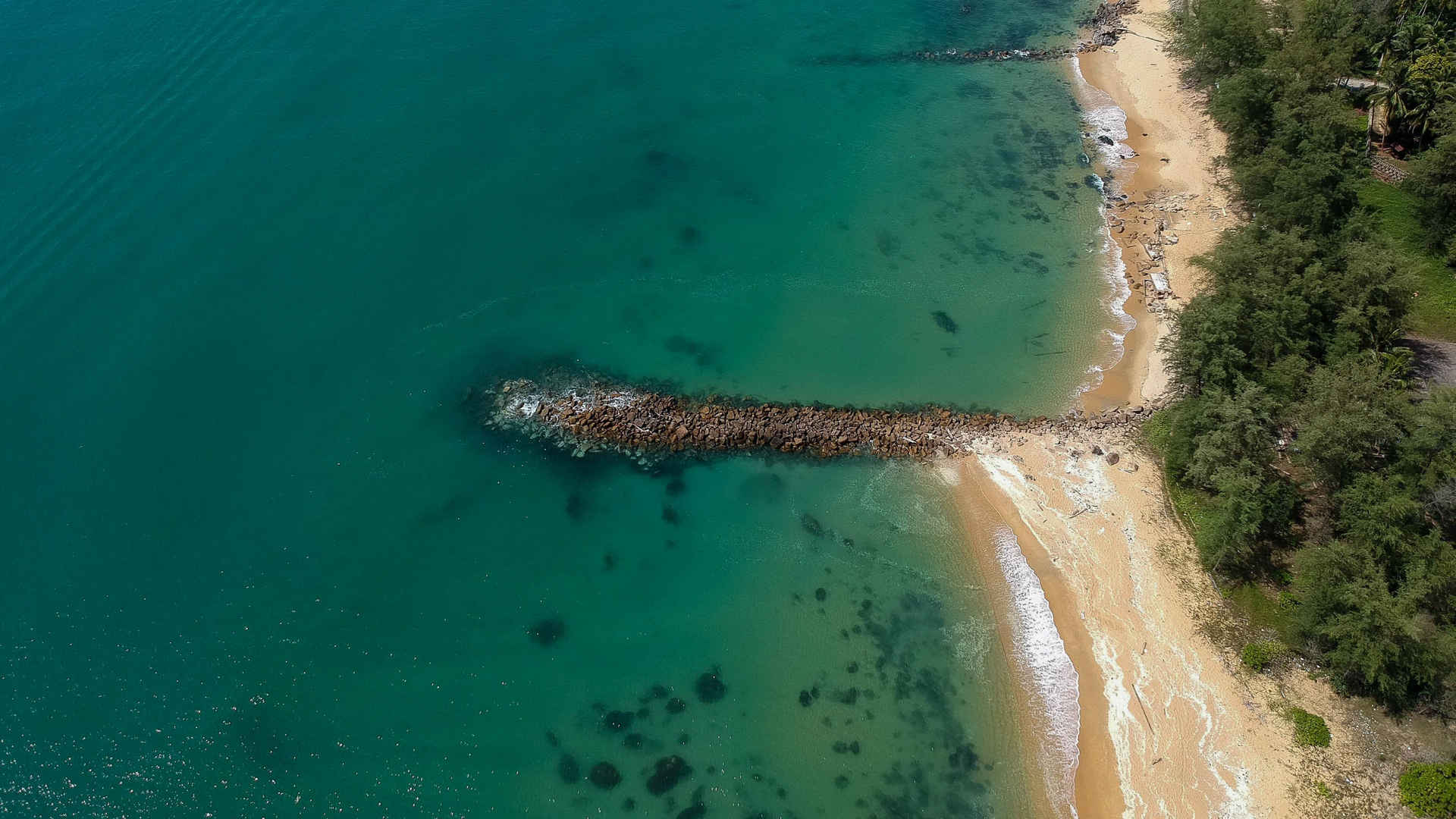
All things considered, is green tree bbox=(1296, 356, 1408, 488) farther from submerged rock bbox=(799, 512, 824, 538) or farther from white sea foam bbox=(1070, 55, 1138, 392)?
submerged rock bbox=(799, 512, 824, 538)

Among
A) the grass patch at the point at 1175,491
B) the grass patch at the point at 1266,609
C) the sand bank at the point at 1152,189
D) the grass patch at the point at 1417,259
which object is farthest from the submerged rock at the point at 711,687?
the grass patch at the point at 1417,259

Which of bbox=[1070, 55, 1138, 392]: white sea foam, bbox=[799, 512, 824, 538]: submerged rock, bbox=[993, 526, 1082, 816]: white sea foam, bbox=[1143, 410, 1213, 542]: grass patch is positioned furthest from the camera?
bbox=[1070, 55, 1138, 392]: white sea foam

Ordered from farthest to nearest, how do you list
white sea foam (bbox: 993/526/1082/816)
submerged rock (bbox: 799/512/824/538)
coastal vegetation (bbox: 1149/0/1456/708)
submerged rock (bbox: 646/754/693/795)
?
1. submerged rock (bbox: 799/512/824/538)
2. submerged rock (bbox: 646/754/693/795)
3. white sea foam (bbox: 993/526/1082/816)
4. coastal vegetation (bbox: 1149/0/1456/708)

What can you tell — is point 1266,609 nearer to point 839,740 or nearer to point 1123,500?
point 1123,500

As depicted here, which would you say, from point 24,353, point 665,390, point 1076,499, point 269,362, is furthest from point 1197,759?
point 24,353

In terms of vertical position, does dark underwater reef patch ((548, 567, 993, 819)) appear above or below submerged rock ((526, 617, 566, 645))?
below

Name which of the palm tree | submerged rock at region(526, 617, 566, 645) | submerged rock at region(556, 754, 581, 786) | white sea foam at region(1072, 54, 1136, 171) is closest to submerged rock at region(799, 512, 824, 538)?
submerged rock at region(526, 617, 566, 645)

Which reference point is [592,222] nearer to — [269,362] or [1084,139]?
[269,362]
